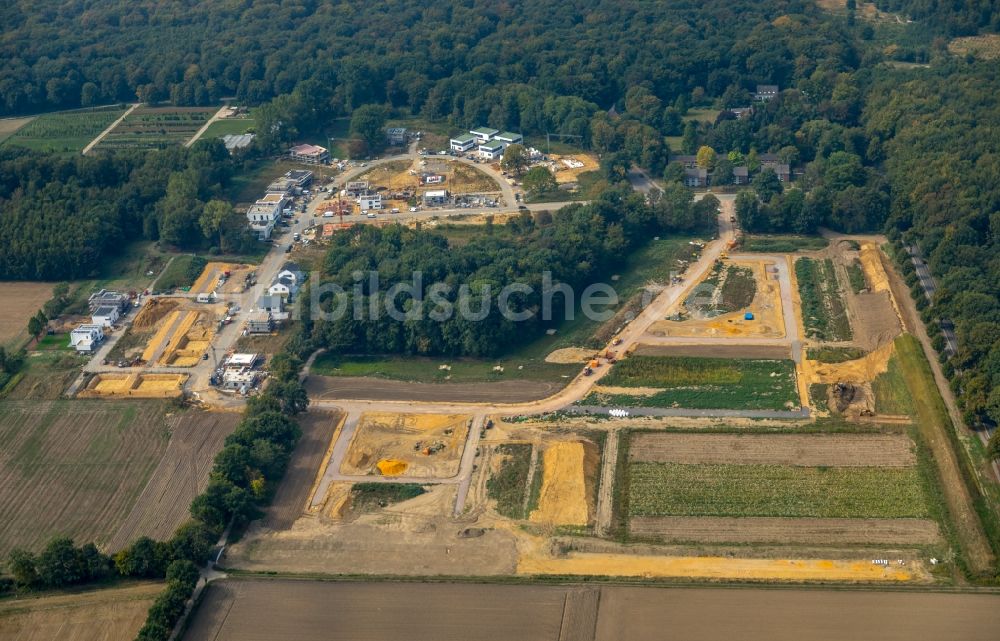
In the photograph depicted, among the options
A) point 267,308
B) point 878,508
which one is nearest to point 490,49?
point 267,308

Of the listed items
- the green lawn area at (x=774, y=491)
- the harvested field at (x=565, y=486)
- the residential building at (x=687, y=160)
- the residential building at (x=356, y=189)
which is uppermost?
the green lawn area at (x=774, y=491)

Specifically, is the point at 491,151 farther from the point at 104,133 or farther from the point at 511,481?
the point at 511,481

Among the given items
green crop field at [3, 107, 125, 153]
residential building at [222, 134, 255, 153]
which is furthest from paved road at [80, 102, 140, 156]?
residential building at [222, 134, 255, 153]

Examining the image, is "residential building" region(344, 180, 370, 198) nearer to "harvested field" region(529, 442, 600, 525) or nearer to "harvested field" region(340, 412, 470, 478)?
"harvested field" region(340, 412, 470, 478)

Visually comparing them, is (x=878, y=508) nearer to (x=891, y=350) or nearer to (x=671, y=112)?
(x=891, y=350)

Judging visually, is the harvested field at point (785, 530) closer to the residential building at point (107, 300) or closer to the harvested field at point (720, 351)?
the harvested field at point (720, 351)

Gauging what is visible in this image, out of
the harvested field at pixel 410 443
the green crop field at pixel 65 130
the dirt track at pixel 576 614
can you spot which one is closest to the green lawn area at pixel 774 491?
the dirt track at pixel 576 614
